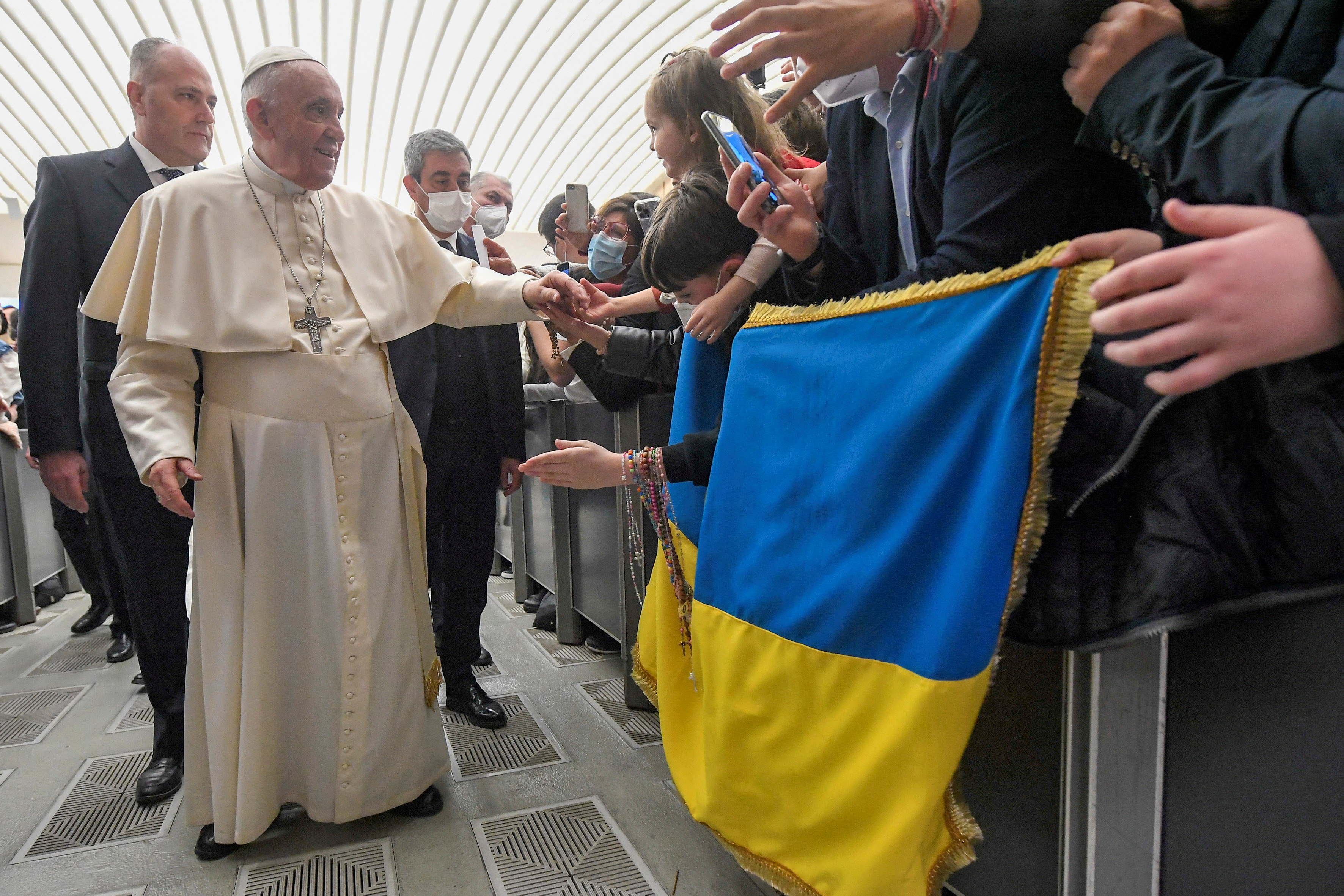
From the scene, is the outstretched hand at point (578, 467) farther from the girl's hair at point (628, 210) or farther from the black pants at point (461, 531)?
the girl's hair at point (628, 210)

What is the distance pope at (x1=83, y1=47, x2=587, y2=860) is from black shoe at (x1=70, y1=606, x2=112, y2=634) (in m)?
2.60

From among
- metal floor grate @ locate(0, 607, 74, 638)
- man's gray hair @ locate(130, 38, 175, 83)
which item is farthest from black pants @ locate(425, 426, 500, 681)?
metal floor grate @ locate(0, 607, 74, 638)

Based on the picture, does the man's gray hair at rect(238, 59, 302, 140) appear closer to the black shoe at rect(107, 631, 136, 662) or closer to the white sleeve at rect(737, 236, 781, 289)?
the white sleeve at rect(737, 236, 781, 289)

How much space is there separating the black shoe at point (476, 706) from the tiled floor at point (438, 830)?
36 mm

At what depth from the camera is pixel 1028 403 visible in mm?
852

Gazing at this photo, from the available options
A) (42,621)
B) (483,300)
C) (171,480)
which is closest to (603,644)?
(483,300)

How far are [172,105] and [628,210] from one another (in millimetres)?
1487

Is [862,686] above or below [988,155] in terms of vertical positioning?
below

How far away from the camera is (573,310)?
2.08 metres

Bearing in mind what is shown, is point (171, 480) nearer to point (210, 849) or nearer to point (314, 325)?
point (314, 325)

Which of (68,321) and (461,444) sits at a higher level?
(68,321)

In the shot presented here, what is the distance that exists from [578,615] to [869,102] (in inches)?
101

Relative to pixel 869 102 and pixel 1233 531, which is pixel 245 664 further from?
pixel 1233 531

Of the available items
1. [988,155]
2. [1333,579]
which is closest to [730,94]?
[988,155]
